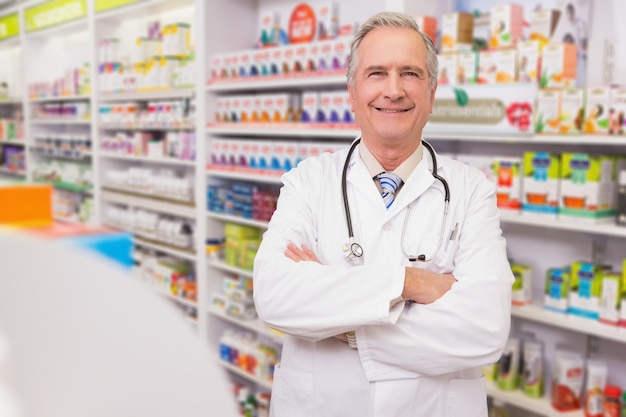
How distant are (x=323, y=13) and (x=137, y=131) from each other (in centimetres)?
250

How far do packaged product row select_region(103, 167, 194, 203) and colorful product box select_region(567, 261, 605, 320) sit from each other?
3.13 meters

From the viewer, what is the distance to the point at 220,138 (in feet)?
15.8

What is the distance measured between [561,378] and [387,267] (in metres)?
1.65

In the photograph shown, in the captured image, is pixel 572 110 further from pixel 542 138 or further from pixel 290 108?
pixel 290 108

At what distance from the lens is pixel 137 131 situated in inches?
235

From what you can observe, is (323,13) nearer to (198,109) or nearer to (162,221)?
(198,109)

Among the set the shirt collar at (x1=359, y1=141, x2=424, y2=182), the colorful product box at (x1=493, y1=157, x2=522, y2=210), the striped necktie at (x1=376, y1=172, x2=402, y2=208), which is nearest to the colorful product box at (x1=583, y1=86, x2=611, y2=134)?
the colorful product box at (x1=493, y1=157, x2=522, y2=210)

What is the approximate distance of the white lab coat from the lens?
1765mm

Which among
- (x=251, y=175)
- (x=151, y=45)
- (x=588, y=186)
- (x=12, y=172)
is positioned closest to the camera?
(x=588, y=186)

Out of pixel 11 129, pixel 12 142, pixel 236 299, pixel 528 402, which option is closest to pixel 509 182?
pixel 528 402

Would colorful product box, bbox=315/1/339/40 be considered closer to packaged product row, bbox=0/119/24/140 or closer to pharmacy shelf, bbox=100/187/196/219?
pharmacy shelf, bbox=100/187/196/219

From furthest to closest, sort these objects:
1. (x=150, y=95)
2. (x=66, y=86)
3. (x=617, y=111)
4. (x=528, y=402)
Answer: (x=66, y=86) → (x=150, y=95) → (x=528, y=402) → (x=617, y=111)

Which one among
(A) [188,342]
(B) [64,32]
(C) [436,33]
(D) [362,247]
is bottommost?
(D) [362,247]

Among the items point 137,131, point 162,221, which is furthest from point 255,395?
point 137,131
